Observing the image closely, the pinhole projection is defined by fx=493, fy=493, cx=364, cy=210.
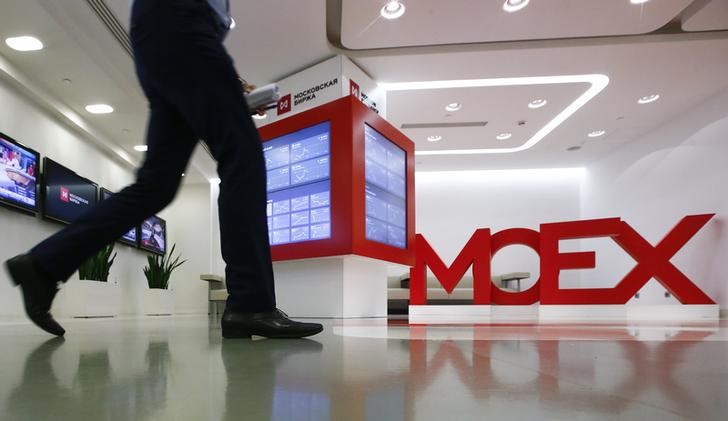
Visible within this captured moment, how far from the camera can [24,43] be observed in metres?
4.96

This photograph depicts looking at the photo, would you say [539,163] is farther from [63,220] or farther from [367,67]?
[63,220]

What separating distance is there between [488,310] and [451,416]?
18.9 feet

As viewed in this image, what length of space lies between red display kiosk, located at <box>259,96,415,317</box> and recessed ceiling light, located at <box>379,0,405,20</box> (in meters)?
0.88

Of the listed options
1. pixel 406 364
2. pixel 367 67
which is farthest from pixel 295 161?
pixel 406 364

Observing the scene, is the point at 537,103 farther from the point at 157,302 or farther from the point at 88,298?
the point at 157,302

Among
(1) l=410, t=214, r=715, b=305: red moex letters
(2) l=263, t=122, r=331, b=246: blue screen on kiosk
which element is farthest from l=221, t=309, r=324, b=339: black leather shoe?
(1) l=410, t=214, r=715, b=305: red moex letters

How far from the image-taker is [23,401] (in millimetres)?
602

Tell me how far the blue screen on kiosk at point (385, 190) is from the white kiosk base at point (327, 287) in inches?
13.4

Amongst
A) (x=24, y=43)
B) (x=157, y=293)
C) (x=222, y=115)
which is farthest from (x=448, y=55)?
(x=157, y=293)

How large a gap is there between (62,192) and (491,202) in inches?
307

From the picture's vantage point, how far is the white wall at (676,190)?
6.62 m

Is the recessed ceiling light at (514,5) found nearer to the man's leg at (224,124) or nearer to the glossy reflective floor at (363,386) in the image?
the man's leg at (224,124)

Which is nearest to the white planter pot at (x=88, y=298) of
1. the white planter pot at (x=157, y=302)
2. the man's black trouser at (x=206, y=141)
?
the white planter pot at (x=157, y=302)

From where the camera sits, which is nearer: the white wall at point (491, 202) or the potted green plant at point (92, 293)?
the potted green plant at point (92, 293)
